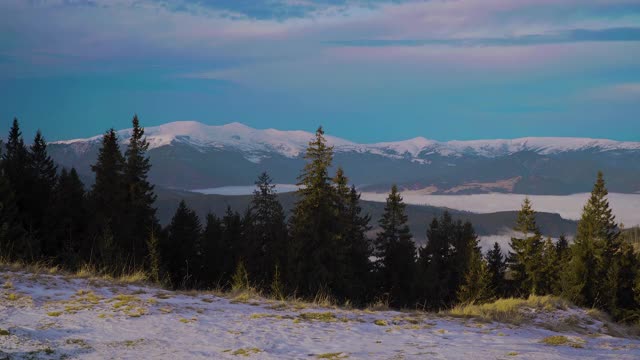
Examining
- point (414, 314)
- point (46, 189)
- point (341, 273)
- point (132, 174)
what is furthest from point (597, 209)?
point (46, 189)

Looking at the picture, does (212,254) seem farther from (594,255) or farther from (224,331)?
→ (224,331)

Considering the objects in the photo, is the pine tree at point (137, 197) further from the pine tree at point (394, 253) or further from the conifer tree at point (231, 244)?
the pine tree at point (394, 253)

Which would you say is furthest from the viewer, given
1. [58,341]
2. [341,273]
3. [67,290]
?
[341,273]

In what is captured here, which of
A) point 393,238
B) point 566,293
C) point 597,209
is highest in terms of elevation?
point 597,209

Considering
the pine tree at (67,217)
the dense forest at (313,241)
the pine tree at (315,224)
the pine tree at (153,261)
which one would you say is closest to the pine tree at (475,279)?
the dense forest at (313,241)

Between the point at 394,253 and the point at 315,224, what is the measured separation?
20676 mm

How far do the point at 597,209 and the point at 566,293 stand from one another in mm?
14389

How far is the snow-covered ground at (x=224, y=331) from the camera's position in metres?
8.64

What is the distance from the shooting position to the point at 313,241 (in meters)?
37.9

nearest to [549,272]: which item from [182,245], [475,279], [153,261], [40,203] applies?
[475,279]

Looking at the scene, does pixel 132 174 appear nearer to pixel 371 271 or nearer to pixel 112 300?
pixel 371 271

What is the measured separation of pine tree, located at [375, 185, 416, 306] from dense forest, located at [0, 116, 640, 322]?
0.13 metres

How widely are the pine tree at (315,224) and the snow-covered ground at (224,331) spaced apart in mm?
24091

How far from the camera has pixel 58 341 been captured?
8.95 meters
